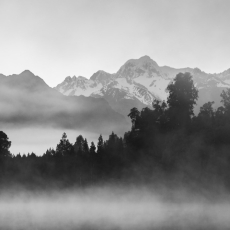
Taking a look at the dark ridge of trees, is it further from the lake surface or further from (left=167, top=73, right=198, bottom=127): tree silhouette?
the lake surface

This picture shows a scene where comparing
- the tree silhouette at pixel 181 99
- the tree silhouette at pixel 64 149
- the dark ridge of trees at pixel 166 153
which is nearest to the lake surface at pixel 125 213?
the dark ridge of trees at pixel 166 153

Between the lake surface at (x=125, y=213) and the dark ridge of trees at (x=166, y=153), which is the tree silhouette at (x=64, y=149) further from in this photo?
the lake surface at (x=125, y=213)

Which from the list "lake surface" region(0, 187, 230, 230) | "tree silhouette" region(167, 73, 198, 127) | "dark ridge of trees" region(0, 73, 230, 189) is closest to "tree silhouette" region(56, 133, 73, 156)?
"dark ridge of trees" region(0, 73, 230, 189)

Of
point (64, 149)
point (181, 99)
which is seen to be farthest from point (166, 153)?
point (64, 149)

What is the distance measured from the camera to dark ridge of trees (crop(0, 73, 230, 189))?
74.6 m

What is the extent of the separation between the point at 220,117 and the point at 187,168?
47.2ft

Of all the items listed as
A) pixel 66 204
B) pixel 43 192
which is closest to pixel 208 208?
pixel 66 204

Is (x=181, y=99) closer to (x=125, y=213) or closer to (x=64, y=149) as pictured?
(x=125, y=213)

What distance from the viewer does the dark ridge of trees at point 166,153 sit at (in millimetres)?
74625

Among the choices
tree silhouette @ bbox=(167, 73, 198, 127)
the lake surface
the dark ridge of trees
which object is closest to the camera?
the lake surface

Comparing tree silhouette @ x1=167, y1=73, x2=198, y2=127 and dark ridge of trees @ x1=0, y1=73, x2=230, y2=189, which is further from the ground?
tree silhouette @ x1=167, y1=73, x2=198, y2=127

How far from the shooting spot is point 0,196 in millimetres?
111062

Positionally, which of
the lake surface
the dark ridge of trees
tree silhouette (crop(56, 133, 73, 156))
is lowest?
the lake surface

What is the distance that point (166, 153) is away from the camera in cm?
7888
